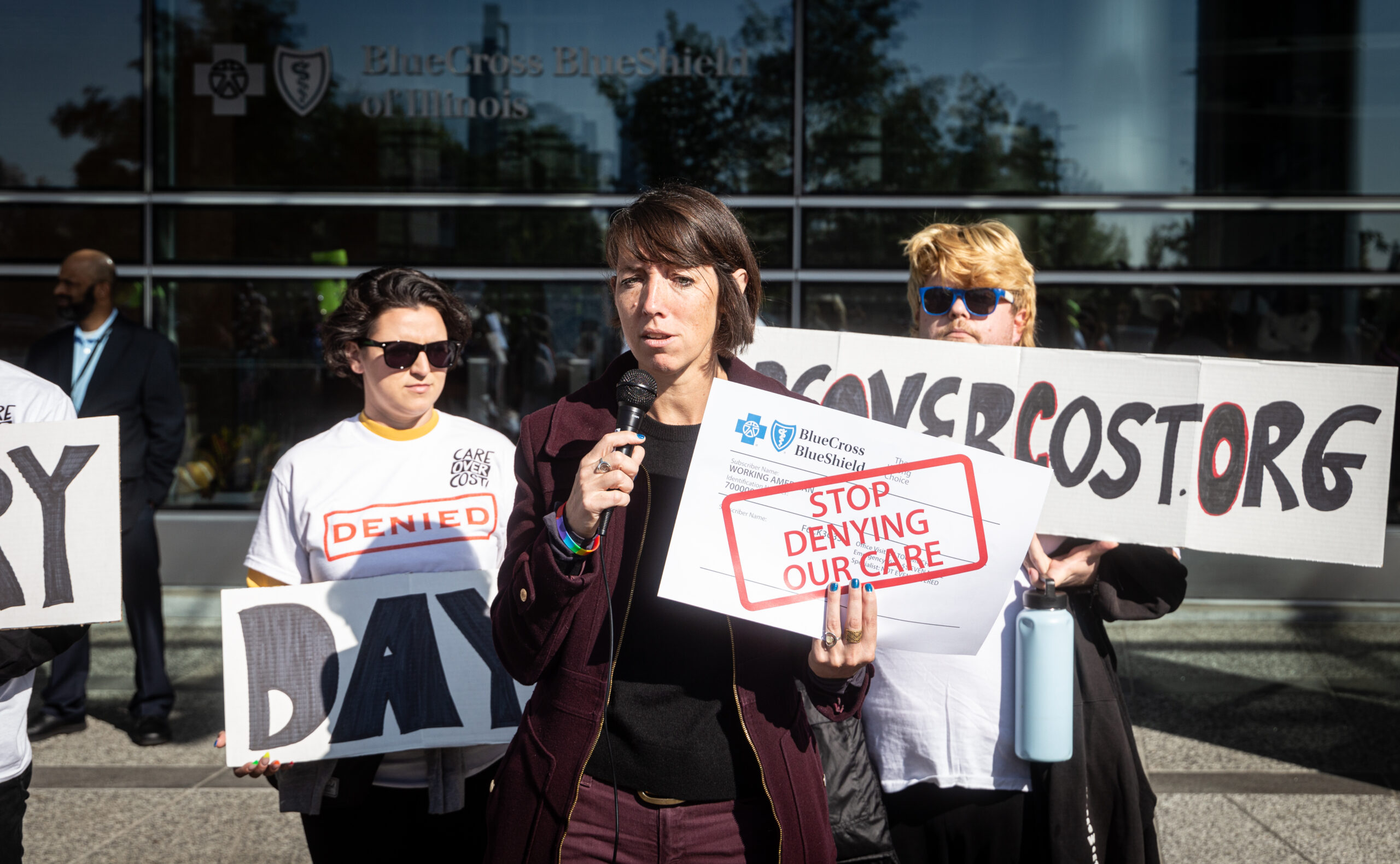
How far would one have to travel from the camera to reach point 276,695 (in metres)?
2.79

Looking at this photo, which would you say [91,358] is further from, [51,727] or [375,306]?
[375,306]

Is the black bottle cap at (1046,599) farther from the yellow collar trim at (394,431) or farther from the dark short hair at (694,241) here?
the yellow collar trim at (394,431)

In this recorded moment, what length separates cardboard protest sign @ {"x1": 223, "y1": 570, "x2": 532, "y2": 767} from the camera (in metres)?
2.77

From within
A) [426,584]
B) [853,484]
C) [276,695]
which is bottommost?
[276,695]

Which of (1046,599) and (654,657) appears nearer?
(654,657)

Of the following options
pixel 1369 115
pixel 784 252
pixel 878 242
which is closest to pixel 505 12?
pixel 784 252

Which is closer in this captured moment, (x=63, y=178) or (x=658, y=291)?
(x=658, y=291)

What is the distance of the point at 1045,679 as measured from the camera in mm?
2441

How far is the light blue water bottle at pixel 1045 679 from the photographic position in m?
2.41

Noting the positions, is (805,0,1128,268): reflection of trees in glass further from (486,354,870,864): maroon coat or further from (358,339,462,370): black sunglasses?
(486,354,870,864): maroon coat

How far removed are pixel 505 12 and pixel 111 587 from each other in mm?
6577

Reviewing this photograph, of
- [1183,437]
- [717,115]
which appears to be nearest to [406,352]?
[1183,437]

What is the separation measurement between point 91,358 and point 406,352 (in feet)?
12.1

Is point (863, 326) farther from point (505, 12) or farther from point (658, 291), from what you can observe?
point (658, 291)
